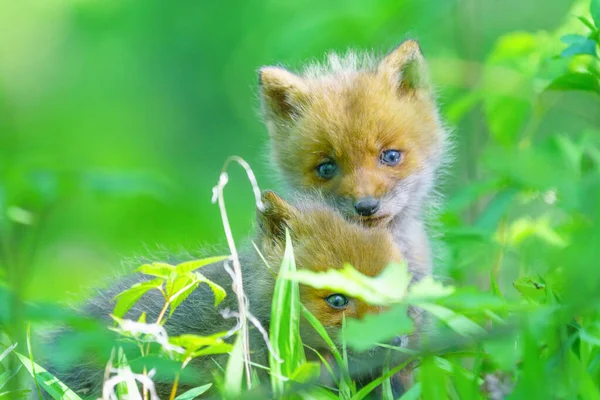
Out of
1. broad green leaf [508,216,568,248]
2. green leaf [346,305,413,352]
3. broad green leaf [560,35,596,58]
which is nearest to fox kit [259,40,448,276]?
broad green leaf [508,216,568,248]

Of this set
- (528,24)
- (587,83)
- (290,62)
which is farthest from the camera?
(528,24)

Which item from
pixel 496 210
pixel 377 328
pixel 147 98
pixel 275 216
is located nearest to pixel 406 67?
pixel 496 210

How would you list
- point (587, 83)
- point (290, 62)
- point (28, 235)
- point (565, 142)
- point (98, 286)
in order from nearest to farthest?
point (587, 83)
point (28, 235)
point (565, 142)
point (98, 286)
point (290, 62)

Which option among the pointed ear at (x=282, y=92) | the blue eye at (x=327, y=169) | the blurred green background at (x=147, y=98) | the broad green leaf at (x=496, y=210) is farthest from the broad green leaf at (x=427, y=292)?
the blurred green background at (x=147, y=98)

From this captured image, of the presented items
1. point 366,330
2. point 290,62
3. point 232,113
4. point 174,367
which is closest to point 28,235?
point 174,367

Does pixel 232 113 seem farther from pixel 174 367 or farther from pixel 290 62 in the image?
pixel 174 367

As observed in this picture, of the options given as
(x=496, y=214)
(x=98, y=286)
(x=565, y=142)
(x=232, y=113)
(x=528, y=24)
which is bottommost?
(x=232, y=113)
